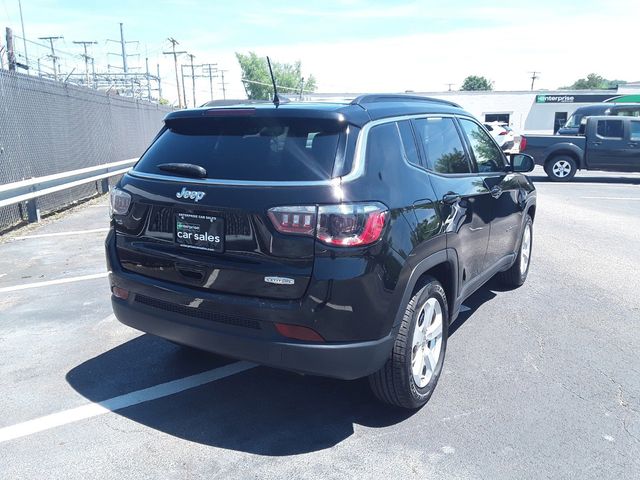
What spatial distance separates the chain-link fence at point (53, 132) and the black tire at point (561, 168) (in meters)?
13.0

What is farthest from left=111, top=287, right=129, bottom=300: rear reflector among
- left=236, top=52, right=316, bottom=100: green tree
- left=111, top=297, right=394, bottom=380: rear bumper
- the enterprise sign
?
left=236, top=52, right=316, bottom=100: green tree

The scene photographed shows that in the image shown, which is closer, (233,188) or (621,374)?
(233,188)

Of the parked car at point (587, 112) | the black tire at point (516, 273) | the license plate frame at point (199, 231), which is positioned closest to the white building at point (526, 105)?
the parked car at point (587, 112)

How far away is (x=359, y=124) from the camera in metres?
3.13

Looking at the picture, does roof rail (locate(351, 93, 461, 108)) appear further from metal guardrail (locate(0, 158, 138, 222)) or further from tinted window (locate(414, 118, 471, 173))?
metal guardrail (locate(0, 158, 138, 222))

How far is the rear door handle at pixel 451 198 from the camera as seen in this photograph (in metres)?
3.69

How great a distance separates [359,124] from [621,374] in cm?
268

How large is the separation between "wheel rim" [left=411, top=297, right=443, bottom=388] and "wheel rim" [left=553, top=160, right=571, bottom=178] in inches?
591

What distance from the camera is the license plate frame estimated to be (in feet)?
9.94

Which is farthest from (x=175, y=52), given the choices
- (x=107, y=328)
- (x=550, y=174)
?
(x=107, y=328)

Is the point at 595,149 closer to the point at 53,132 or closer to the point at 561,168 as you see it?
the point at 561,168

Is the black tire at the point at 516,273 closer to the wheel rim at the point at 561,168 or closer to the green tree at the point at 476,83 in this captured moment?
the wheel rim at the point at 561,168

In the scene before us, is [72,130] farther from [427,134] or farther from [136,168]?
[427,134]

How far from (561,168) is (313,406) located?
1570 centimetres
